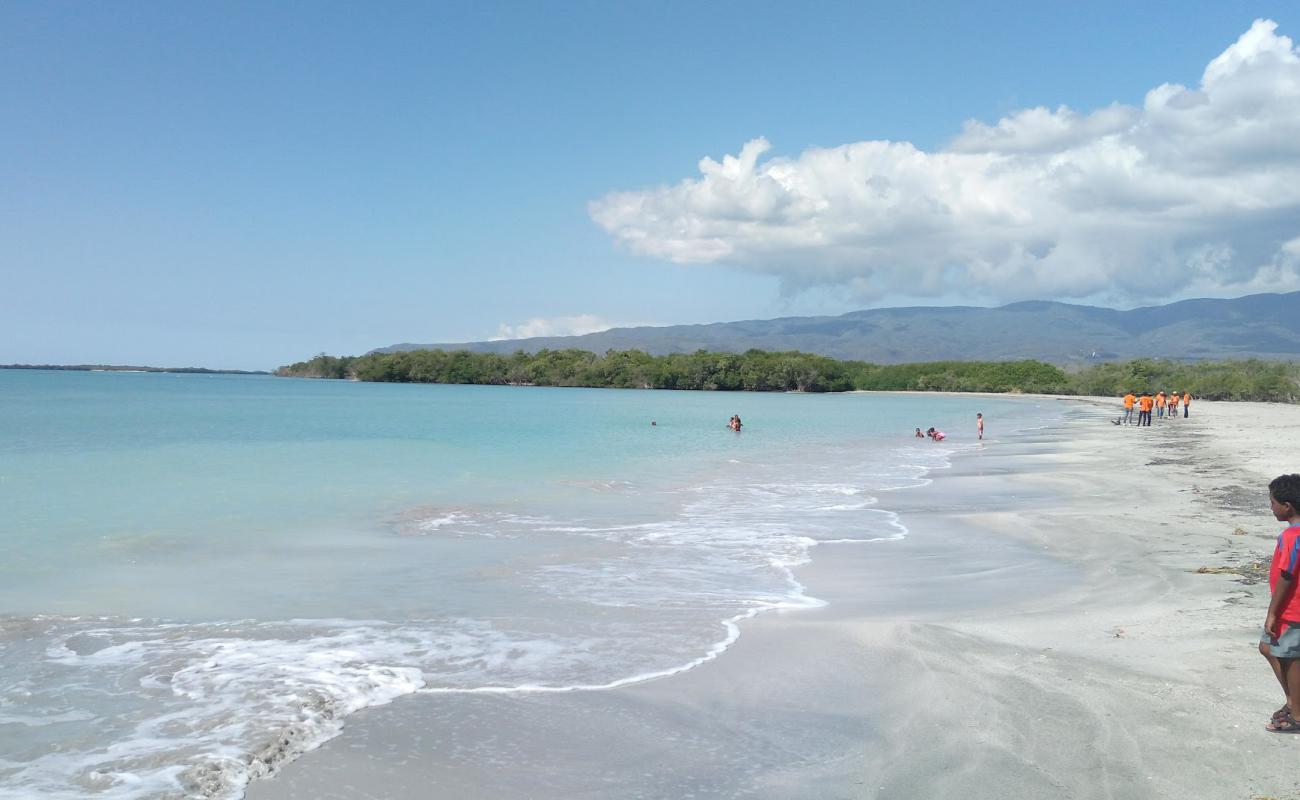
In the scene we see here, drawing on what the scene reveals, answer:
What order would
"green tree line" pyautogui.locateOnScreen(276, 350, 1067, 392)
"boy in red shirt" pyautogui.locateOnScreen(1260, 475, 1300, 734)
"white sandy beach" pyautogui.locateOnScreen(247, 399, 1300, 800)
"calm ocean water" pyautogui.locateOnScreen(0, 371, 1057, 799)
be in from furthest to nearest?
"green tree line" pyautogui.locateOnScreen(276, 350, 1067, 392) → "calm ocean water" pyautogui.locateOnScreen(0, 371, 1057, 799) → "boy in red shirt" pyautogui.locateOnScreen(1260, 475, 1300, 734) → "white sandy beach" pyautogui.locateOnScreen(247, 399, 1300, 800)

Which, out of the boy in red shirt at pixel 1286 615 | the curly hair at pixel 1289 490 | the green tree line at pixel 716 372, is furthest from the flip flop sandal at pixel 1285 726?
the green tree line at pixel 716 372

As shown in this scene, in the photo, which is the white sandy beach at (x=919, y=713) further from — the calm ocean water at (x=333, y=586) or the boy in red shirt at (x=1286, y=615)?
the calm ocean water at (x=333, y=586)

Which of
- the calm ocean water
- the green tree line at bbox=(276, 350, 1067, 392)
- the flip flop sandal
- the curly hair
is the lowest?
the calm ocean water

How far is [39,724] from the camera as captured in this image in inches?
231

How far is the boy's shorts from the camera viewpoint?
16.5 feet

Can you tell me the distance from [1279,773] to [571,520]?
1195cm

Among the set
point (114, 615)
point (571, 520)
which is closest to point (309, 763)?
point (114, 615)

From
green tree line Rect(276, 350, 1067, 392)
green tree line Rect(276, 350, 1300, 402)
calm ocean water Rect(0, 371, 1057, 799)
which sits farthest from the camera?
green tree line Rect(276, 350, 1067, 392)

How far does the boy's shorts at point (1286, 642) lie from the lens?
197 inches

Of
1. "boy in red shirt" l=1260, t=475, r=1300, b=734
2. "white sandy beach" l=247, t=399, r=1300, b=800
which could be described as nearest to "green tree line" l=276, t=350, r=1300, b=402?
"white sandy beach" l=247, t=399, r=1300, b=800

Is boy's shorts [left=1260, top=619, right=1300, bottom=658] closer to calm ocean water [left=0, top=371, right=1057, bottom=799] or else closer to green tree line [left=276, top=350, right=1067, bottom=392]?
calm ocean water [left=0, top=371, right=1057, bottom=799]

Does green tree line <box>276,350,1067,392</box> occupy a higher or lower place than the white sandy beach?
higher

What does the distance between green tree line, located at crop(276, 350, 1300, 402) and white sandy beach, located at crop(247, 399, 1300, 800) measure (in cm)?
11339

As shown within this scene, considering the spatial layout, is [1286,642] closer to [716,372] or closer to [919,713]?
[919,713]
